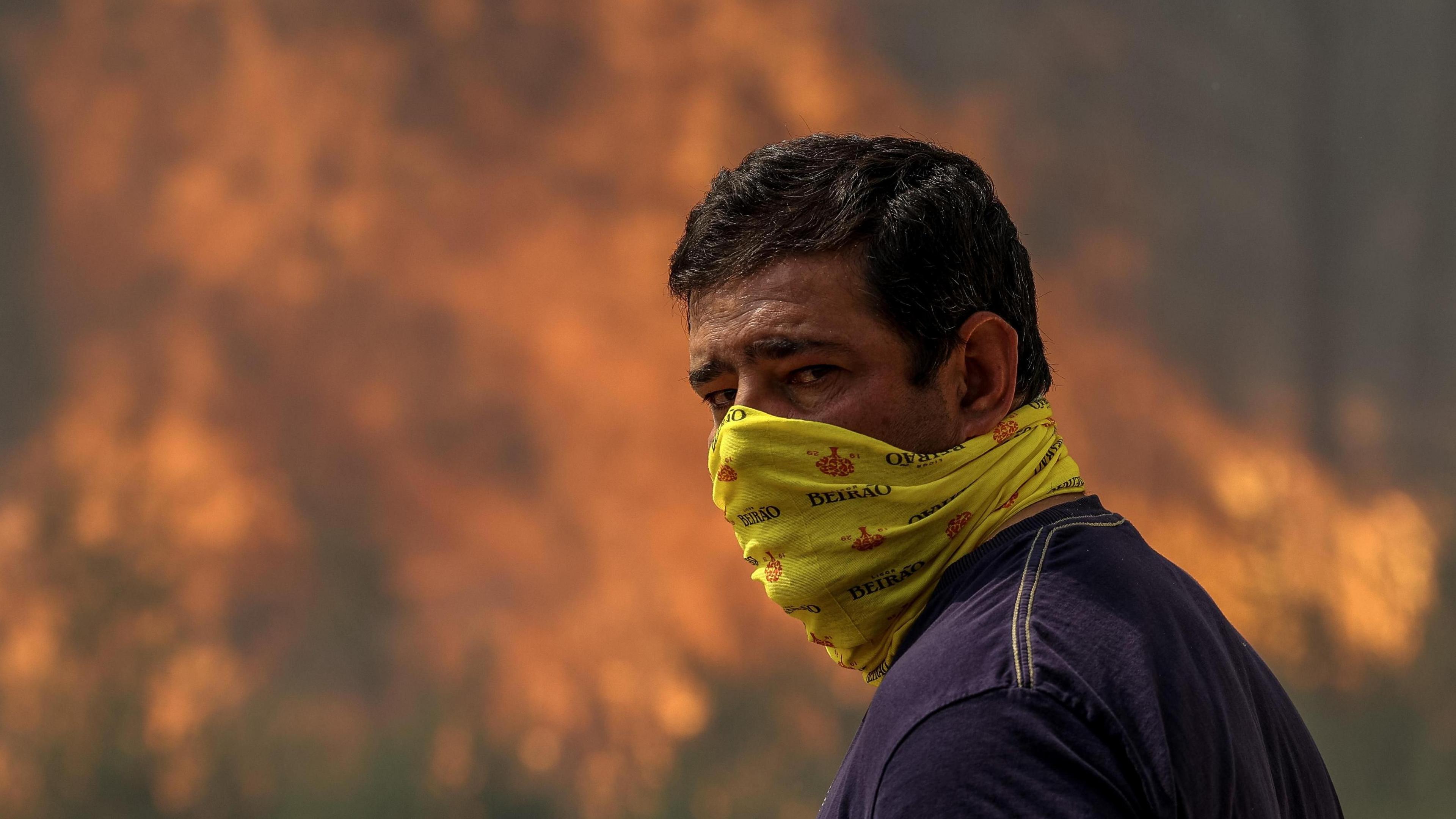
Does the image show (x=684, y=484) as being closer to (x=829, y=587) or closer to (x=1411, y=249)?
Result: (x=1411, y=249)

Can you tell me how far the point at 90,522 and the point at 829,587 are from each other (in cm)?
333

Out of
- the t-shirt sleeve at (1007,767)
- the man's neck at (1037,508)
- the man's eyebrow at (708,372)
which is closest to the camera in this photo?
the t-shirt sleeve at (1007,767)

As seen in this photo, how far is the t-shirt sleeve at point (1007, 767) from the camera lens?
797mm

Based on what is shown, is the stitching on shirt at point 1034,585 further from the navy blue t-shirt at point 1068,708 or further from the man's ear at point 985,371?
the man's ear at point 985,371

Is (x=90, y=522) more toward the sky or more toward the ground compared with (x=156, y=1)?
more toward the ground

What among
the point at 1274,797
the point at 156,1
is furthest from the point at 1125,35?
the point at 1274,797

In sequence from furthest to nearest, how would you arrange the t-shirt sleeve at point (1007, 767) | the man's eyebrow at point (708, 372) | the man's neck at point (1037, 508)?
1. the man's eyebrow at point (708, 372)
2. the man's neck at point (1037, 508)
3. the t-shirt sleeve at point (1007, 767)

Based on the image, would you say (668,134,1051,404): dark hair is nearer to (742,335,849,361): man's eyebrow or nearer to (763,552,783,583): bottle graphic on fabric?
(742,335,849,361): man's eyebrow

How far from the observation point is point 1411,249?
3.85 m

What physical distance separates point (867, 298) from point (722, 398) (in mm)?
224

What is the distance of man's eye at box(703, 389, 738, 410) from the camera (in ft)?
4.26

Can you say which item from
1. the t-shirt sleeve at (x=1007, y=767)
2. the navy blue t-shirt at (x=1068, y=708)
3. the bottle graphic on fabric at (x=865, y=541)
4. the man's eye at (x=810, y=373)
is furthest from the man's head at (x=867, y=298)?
the t-shirt sleeve at (x=1007, y=767)

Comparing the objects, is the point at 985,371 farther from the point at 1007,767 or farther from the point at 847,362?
the point at 1007,767

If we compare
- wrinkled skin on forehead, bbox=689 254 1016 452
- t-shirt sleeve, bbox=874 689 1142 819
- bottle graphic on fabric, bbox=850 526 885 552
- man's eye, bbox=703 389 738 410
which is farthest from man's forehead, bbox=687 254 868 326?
t-shirt sleeve, bbox=874 689 1142 819
